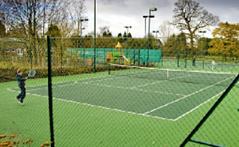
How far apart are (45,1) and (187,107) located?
53.8 ft

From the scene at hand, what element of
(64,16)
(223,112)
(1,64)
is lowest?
(223,112)

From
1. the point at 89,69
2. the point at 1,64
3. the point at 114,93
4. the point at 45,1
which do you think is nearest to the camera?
the point at 114,93

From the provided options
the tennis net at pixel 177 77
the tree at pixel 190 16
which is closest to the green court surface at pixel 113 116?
the tennis net at pixel 177 77

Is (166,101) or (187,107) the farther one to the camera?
(166,101)

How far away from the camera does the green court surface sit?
676 cm

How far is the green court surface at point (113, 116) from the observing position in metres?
6.76

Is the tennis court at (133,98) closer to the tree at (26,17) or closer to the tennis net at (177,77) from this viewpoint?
the tennis net at (177,77)

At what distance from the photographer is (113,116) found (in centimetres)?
898

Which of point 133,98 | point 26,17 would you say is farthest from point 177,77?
point 26,17

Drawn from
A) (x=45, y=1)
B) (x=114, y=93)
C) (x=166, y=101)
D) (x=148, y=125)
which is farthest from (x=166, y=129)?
(x=45, y=1)

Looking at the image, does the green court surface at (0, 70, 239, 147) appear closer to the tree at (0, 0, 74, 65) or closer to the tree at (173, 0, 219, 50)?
A: the tree at (0, 0, 74, 65)

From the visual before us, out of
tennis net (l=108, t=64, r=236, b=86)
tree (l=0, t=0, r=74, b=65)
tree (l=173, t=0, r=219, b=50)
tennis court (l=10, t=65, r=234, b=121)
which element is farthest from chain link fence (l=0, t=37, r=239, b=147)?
tree (l=173, t=0, r=219, b=50)

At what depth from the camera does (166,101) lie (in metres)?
11.7

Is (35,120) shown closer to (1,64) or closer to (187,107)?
(187,107)
